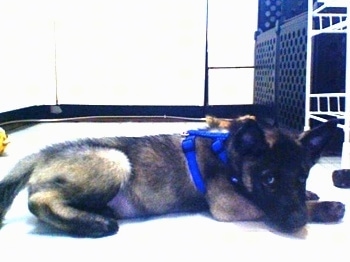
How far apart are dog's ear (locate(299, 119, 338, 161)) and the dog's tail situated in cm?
74

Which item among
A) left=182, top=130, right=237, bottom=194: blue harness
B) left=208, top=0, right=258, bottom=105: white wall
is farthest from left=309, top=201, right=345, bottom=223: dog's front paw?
left=208, top=0, right=258, bottom=105: white wall

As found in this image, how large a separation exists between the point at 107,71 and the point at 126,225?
2.98 meters

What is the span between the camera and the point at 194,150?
1.47 metres

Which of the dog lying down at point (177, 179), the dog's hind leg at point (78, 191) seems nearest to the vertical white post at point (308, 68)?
the dog lying down at point (177, 179)

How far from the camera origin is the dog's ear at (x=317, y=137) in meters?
1.35

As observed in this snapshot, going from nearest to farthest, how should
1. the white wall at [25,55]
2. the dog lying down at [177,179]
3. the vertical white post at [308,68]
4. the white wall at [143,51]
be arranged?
the dog lying down at [177,179] < the vertical white post at [308,68] < the white wall at [25,55] < the white wall at [143,51]

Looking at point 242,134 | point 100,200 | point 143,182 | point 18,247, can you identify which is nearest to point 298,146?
point 242,134

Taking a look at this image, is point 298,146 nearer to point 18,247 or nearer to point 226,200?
point 226,200

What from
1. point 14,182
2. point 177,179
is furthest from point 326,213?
point 14,182

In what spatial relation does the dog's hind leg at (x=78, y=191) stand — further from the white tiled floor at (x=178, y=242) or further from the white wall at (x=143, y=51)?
the white wall at (x=143, y=51)

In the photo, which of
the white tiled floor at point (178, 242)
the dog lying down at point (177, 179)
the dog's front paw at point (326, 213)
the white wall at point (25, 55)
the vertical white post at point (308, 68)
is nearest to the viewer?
the white tiled floor at point (178, 242)

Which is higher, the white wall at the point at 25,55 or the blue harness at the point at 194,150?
the white wall at the point at 25,55

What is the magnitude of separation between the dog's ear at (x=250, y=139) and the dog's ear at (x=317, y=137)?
0.14 metres

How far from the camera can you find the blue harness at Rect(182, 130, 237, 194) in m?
1.42
